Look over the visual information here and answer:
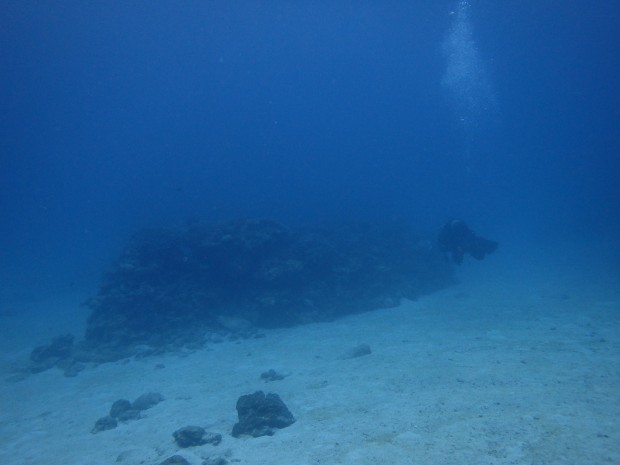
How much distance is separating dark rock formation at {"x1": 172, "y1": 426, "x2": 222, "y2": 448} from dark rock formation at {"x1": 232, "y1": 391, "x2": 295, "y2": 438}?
1.29 feet

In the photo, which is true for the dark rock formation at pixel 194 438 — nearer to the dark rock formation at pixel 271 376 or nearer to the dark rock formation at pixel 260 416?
the dark rock formation at pixel 260 416

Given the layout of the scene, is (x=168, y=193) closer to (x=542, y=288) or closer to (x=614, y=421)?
(x=542, y=288)

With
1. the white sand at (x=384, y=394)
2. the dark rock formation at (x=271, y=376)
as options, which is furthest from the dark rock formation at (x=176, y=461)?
the dark rock formation at (x=271, y=376)

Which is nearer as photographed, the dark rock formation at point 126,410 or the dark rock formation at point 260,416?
the dark rock formation at point 260,416

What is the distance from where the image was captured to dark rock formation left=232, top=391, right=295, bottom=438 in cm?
714

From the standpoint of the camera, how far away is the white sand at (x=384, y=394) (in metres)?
5.84

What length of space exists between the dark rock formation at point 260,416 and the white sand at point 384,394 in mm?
245

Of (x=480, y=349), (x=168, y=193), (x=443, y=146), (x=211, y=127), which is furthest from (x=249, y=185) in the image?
(x=443, y=146)

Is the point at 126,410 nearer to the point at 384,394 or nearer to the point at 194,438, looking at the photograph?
the point at 194,438

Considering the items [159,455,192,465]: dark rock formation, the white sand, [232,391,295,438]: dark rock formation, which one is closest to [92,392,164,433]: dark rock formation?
Result: the white sand

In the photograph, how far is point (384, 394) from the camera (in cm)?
819

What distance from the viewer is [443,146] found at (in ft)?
652

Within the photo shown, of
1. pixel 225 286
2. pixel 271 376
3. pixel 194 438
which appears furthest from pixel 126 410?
pixel 225 286

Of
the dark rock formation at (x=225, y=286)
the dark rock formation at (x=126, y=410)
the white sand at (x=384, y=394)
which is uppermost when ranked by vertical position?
the dark rock formation at (x=225, y=286)
